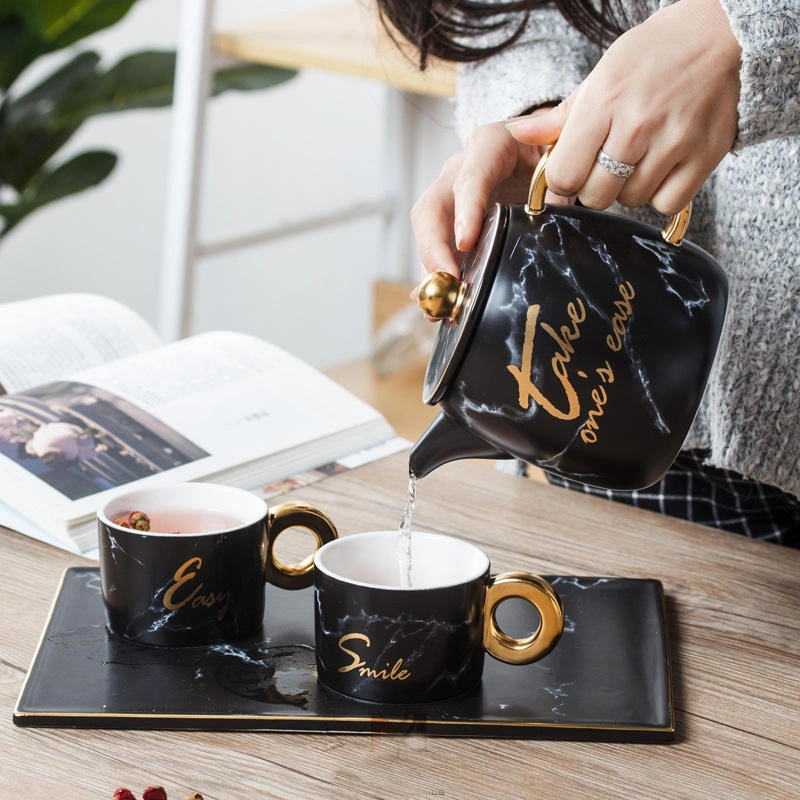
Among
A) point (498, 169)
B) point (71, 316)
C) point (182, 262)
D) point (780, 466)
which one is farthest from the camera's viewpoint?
point (182, 262)

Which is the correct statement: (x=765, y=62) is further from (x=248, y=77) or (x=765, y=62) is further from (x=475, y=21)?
(x=248, y=77)

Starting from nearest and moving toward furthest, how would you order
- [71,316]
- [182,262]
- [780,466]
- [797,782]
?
1. [797,782]
2. [780,466]
3. [71,316]
4. [182,262]

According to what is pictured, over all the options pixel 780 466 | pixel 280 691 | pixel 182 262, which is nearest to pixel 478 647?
pixel 280 691

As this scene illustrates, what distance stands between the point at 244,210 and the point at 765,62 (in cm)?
230

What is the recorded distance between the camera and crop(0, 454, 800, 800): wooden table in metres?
0.50

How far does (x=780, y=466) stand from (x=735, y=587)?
4.9 inches

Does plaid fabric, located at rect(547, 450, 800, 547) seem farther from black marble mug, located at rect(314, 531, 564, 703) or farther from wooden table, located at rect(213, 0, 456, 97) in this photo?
wooden table, located at rect(213, 0, 456, 97)

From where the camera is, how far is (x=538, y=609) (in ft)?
1.85

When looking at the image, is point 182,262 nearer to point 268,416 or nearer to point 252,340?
point 252,340

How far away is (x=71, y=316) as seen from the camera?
1.00 meters

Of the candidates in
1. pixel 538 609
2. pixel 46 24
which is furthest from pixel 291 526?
pixel 46 24

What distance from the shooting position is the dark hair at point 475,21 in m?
0.82

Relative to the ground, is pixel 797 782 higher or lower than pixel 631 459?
lower

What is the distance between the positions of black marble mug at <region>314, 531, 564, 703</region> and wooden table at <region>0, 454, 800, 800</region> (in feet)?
0.09
